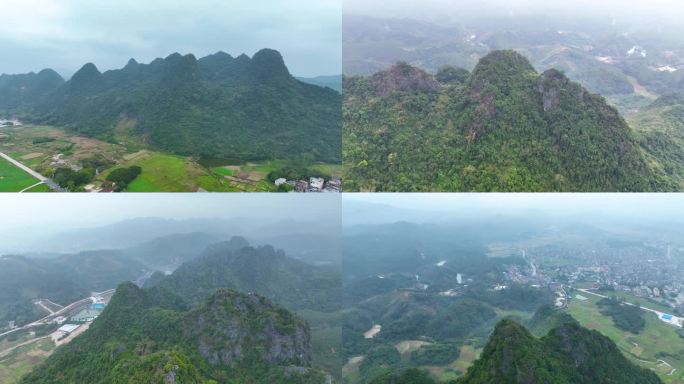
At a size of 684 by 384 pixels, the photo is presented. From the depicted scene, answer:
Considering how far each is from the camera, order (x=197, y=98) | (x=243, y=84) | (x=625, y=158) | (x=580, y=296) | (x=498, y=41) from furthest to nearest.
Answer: (x=243, y=84)
(x=197, y=98)
(x=498, y=41)
(x=625, y=158)
(x=580, y=296)

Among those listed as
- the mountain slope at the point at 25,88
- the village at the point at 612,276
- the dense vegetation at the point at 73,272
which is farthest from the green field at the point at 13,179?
the village at the point at 612,276

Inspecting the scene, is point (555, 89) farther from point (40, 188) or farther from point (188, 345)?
point (40, 188)

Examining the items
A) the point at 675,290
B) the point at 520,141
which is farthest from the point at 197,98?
the point at 675,290

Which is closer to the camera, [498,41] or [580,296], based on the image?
[580,296]

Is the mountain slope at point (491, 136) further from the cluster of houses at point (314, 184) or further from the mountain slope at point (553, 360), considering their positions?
the mountain slope at point (553, 360)

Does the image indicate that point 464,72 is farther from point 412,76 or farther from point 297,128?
point 297,128

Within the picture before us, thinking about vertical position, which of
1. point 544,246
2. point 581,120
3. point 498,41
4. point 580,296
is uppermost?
point 498,41

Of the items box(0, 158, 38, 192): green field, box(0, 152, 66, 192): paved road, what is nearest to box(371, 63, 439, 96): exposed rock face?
box(0, 152, 66, 192): paved road

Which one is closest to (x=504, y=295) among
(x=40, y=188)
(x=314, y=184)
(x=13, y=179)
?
(x=314, y=184)
